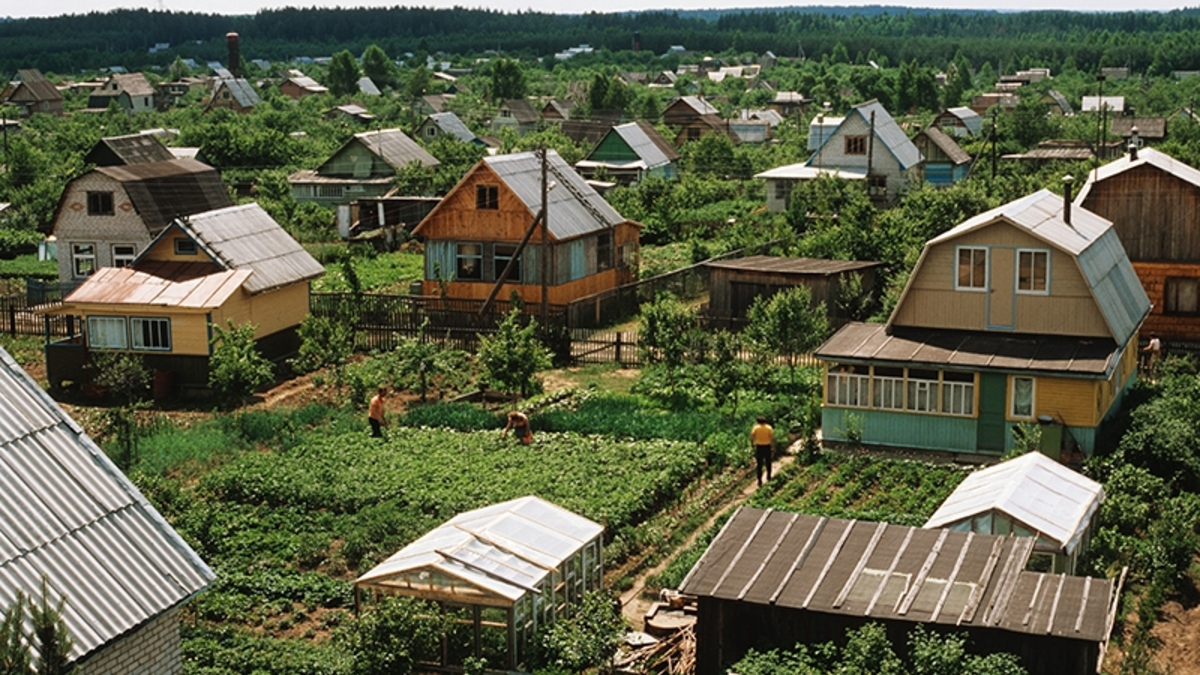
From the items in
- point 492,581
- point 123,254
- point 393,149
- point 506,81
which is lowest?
point 492,581

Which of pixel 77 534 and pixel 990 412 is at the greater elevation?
pixel 77 534

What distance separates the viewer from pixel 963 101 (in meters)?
123

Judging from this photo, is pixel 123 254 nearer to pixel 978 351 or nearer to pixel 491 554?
Answer: pixel 978 351

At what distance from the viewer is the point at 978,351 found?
27641 millimetres

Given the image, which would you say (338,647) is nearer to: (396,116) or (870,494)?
(870,494)

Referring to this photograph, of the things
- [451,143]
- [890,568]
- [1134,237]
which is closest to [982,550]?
[890,568]

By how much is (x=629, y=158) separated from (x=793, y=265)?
33569 mm

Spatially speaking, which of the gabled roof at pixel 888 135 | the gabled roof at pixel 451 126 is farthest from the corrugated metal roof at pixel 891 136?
the gabled roof at pixel 451 126

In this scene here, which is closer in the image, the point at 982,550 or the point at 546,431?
the point at 982,550

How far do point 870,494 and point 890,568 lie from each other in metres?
7.56

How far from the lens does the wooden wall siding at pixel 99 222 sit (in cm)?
4259

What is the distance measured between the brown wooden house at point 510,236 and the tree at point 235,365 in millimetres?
7954

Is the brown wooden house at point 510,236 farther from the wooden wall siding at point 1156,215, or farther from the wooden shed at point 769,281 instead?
the wooden wall siding at point 1156,215

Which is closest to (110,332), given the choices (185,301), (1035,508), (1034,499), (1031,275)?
(185,301)
